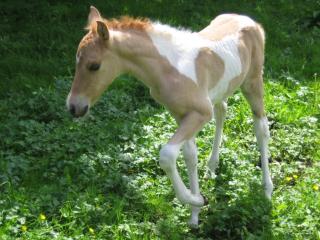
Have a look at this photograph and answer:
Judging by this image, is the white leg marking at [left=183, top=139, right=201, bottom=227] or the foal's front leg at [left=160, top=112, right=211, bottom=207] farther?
the white leg marking at [left=183, top=139, right=201, bottom=227]

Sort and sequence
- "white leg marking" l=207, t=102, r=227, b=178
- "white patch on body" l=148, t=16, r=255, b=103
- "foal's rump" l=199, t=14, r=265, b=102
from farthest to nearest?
"white leg marking" l=207, t=102, r=227, b=178 → "foal's rump" l=199, t=14, r=265, b=102 → "white patch on body" l=148, t=16, r=255, b=103

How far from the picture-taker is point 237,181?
5.64 m

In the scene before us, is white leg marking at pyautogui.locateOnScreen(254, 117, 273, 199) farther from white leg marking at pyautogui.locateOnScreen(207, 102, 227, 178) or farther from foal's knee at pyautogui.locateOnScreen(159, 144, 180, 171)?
foal's knee at pyautogui.locateOnScreen(159, 144, 180, 171)

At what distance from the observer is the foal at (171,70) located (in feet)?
15.1

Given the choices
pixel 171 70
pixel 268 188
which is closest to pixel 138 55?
pixel 171 70

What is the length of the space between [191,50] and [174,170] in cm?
102

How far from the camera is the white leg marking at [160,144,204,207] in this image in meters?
4.55

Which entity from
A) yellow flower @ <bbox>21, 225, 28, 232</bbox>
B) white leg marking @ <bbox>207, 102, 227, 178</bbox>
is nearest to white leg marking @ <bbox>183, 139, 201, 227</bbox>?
white leg marking @ <bbox>207, 102, 227, 178</bbox>

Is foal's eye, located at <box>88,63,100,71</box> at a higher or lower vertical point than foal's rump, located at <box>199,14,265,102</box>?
lower

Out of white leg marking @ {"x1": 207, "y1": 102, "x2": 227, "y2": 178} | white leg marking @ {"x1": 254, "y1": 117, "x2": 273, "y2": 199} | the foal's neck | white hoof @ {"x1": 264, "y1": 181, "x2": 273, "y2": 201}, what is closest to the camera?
the foal's neck

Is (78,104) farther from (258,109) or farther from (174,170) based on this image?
(258,109)

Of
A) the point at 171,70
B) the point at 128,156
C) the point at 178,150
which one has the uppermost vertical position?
the point at 128,156

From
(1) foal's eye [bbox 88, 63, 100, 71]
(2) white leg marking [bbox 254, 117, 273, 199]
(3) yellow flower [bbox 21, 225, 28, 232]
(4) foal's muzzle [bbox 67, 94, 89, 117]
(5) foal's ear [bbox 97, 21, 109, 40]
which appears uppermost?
(2) white leg marking [bbox 254, 117, 273, 199]

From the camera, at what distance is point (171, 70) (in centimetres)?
480
